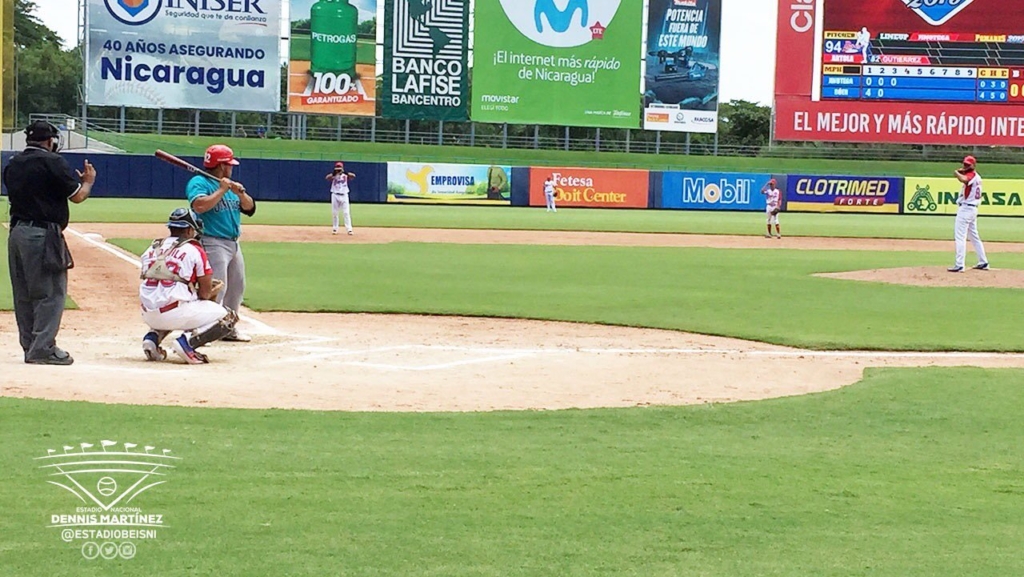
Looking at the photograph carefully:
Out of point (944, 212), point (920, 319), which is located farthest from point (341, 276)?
point (944, 212)

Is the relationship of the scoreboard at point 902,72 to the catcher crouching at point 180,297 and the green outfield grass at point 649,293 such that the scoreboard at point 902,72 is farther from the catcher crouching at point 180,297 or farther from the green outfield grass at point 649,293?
the catcher crouching at point 180,297

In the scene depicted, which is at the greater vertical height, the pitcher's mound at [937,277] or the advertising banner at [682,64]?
the advertising banner at [682,64]

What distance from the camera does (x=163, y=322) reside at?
9.42 meters

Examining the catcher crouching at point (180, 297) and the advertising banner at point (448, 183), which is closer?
the catcher crouching at point (180, 297)

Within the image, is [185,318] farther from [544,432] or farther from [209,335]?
[544,432]

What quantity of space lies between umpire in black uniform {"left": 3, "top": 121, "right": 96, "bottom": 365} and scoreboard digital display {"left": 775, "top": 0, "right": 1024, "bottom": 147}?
4328 centimetres

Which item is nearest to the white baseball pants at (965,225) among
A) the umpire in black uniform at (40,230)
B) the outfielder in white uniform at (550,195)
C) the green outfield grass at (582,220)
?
the umpire in black uniform at (40,230)

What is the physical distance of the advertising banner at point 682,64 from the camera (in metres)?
53.7

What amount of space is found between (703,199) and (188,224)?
143 feet

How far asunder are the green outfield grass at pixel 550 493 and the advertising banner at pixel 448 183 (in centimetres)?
4114

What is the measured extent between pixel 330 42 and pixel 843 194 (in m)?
22.0

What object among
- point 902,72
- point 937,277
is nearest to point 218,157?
point 937,277

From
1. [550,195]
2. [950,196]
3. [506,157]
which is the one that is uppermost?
[506,157]

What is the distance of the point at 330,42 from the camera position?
4916 cm
